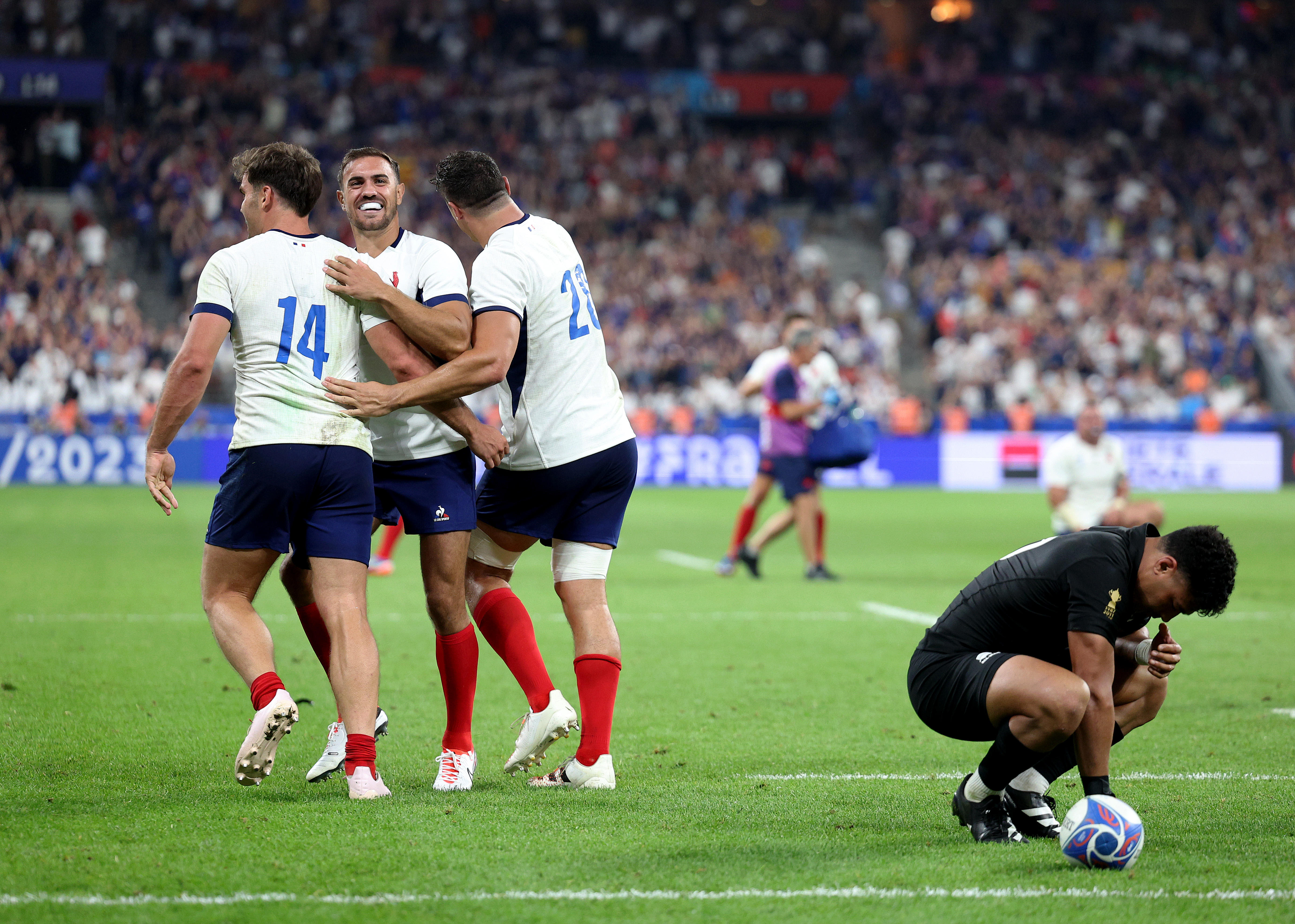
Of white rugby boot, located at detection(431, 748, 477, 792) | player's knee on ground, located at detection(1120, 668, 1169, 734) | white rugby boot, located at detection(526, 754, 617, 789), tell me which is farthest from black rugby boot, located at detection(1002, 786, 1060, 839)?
white rugby boot, located at detection(431, 748, 477, 792)

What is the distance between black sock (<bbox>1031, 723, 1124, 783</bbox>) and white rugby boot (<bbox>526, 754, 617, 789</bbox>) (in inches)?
58.1

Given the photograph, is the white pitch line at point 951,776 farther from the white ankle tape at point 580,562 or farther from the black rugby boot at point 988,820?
the white ankle tape at point 580,562

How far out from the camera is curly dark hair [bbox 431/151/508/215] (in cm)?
516

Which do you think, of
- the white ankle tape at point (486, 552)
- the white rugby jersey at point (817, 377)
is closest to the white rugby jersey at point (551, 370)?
the white ankle tape at point (486, 552)

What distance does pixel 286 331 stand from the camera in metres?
4.93

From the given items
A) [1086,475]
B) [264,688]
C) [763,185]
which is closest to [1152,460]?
[763,185]

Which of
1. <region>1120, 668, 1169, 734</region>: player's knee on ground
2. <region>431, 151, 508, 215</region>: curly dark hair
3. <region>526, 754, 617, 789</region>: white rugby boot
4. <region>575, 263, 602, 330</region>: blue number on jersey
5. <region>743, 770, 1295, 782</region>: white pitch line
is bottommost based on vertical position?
<region>743, 770, 1295, 782</region>: white pitch line

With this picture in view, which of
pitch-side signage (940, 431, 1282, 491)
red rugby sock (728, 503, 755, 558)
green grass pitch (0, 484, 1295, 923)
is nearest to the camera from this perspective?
green grass pitch (0, 484, 1295, 923)

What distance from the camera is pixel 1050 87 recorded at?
3928 cm

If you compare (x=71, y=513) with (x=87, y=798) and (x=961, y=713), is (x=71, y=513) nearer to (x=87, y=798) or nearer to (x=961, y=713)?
(x=87, y=798)

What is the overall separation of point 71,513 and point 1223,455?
20.1 metres

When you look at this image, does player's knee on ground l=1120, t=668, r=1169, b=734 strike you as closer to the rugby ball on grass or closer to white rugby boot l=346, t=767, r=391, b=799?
the rugby ball on grass

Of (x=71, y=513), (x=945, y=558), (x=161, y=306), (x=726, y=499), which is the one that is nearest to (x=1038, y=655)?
(x=945, y=558)

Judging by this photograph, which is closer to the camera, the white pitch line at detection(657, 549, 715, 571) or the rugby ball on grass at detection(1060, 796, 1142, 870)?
the rugby ball on grass at detection(1060, 796, 1142, 870)
